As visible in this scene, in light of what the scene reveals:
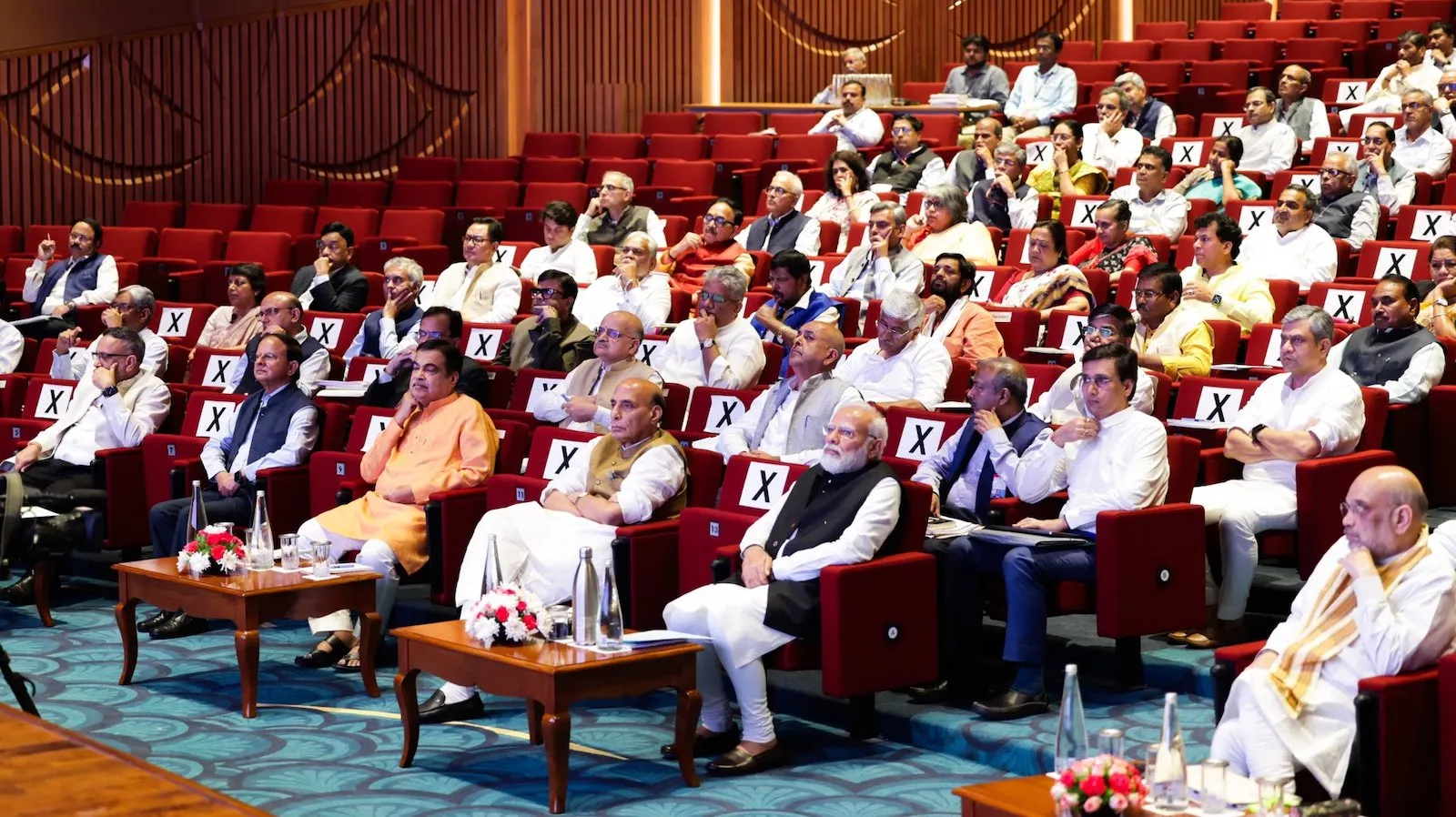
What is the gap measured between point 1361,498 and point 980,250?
173 inches

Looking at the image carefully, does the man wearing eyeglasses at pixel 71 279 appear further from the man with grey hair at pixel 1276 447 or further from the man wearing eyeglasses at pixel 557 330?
the man with grey hair at pixel 1276 447

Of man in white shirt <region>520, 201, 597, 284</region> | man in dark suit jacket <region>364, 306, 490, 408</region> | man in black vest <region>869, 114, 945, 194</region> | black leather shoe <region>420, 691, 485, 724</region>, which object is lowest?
black leather shoe <region>420, 691, 485, 724</region>

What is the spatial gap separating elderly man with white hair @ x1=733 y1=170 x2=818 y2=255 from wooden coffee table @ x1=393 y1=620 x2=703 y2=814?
3.95m

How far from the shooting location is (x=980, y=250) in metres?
7.64

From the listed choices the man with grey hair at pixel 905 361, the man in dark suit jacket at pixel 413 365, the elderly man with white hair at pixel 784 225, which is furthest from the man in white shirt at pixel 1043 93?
the man in dark suit jacket at pixel 413 365

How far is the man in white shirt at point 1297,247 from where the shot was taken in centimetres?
684

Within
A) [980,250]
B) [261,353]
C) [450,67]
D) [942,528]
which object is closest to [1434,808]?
[942,528]

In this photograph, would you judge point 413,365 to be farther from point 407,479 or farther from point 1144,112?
point 1144,112

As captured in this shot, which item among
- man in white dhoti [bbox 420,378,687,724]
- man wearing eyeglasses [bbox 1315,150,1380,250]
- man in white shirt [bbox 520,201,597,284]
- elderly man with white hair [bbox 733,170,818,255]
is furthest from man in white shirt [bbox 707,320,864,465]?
man wearing eyeglasses [bbox 1315,150,1380,250]

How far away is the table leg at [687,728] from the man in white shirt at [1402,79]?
6.44 m

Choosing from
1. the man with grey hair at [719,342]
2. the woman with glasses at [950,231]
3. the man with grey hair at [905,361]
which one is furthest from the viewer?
the woman with glasses at [950,231]

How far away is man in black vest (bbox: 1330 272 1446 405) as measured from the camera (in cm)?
540

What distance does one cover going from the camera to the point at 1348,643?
3.37m

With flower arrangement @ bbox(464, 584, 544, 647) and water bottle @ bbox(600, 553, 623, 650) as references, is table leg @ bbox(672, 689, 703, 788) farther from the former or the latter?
flower arrangement @ bbox(464, 584, 544, 647)
